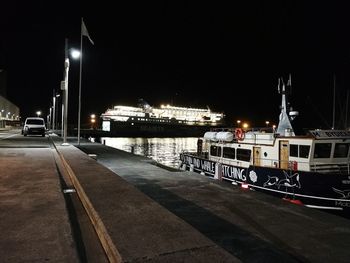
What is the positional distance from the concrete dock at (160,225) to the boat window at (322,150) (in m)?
4.58

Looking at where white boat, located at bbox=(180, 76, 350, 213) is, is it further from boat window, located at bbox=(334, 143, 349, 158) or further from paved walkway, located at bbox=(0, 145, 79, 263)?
paved walkway, located at bbox=(0, 145, 79, 263)

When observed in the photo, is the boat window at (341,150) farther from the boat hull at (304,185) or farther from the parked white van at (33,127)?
the parked white van at (33,127)

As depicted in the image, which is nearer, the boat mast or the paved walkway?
the paved walkway

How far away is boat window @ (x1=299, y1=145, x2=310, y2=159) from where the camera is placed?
1371 centimetres

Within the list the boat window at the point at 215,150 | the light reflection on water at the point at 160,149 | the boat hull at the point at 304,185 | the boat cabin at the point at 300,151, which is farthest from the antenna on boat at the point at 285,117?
the light reflection on water at the point at 160,149

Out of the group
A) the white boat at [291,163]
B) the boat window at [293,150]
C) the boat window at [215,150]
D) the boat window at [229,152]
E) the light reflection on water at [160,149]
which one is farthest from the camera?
the light reflection on water at [160,149]

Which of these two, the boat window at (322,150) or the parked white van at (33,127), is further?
the parked white van at (33,127)

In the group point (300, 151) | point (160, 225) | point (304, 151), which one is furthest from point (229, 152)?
point (160, 225)

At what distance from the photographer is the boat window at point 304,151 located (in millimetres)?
13711

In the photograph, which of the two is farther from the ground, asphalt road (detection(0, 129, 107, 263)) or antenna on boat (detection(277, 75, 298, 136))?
antenna on boat (detection(277, 75, 298, 136))

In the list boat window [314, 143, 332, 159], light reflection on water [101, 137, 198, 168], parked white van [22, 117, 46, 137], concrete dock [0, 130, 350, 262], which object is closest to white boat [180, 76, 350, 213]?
boat window [314, 143, 332, 159]

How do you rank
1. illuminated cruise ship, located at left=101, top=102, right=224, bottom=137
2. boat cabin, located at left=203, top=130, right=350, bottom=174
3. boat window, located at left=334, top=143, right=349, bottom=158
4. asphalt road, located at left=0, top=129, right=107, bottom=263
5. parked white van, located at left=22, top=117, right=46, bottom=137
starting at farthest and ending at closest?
illuminated cruise ship, located at left=101, top=102, right=224, bottom=137 → parked white van, located at left=22, top=117, right=46, bottom=137 → boat window, located at left=334, top=143, right=349, bottom=158 → boat cabin, located at left=203, top=130, right=350, bottom=174 → asphalt road, located at left=0, top=129, right=107, bottom=263

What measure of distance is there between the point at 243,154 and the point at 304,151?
4.11 metres

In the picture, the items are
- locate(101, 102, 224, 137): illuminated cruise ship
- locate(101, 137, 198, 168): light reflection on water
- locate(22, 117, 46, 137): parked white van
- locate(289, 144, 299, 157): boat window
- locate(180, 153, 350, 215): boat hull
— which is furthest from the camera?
locate(101, 102, 224, 137): illuminated cruise ship
